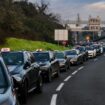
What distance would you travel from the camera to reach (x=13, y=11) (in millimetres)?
77062

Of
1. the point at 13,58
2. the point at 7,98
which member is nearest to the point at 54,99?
the point at 13,58

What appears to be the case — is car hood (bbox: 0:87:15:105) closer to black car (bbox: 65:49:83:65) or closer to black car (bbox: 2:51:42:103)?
black car (bbox: 2:51:42:103)

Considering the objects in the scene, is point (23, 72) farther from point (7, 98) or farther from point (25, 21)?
point (25, 21)

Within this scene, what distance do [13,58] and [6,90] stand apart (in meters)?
10.6

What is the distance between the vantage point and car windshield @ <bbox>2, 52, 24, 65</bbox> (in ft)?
57.3

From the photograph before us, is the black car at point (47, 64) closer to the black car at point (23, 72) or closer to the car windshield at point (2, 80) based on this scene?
the black car at point (23, 72)

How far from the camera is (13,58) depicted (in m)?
17.9

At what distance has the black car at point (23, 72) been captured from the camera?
15.2m

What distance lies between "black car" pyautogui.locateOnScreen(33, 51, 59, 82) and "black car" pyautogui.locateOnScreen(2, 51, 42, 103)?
20.0ft

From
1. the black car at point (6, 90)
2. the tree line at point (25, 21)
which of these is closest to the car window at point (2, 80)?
the black car at point (6, 90)

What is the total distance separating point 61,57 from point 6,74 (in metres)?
31.1

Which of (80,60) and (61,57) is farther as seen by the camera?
(80,60)

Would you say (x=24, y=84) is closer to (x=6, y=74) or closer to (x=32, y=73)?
(x=32, y=73)

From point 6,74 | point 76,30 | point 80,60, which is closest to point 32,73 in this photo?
point 6,74
